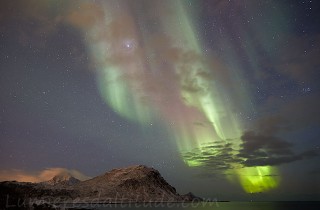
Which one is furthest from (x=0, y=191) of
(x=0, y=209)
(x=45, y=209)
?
(x=0, y=209)

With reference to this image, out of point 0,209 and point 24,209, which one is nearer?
point 0,209

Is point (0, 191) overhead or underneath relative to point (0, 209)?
overhead

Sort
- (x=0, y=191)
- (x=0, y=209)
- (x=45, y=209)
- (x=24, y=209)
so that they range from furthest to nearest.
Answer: (x=0, y=191) < (x=45, y=209) < (x=24, y=209) < (x=0, y=209)

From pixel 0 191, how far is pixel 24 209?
102ft

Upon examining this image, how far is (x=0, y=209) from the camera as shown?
8331 centimetres

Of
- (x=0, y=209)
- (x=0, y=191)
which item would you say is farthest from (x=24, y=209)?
(x=0, y=191)

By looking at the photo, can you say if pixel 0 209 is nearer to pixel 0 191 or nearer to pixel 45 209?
pixel 45 209

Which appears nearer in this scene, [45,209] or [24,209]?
[24,209]

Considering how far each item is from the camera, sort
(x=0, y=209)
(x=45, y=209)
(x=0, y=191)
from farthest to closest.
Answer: (x=0, y=191) < (x=45, y=209) < (x=0, y=209)

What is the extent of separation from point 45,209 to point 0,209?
1920 centimetres

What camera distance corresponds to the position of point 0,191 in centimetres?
11381

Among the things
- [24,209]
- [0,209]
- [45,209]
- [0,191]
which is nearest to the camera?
[0,209]

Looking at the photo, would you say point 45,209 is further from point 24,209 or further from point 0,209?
point 0,209

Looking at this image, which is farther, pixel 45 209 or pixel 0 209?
pixel 45 209
